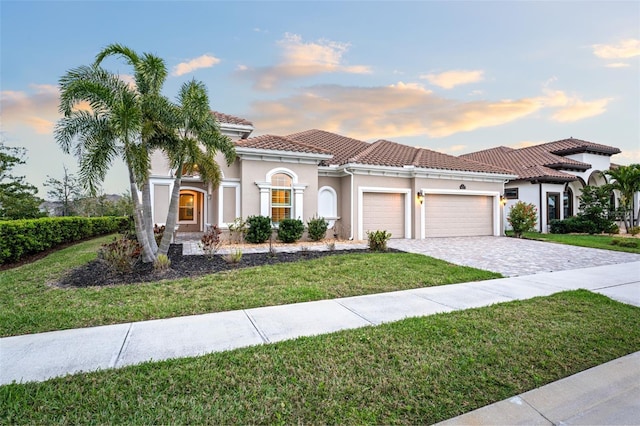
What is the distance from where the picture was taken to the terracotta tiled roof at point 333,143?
16206mm

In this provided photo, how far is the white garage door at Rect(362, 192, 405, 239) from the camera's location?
15062mm

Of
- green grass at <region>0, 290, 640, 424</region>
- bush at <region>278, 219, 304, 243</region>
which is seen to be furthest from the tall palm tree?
green grass at <region>0, 290, 640, 424</region>

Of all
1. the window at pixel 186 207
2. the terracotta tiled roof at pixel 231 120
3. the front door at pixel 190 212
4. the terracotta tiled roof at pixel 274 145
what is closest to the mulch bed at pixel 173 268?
the terracotta tiled roof at pixel 274 145

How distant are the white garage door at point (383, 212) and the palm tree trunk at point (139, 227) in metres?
9.46

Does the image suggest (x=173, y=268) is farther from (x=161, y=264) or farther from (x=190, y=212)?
(x=190, y=212)

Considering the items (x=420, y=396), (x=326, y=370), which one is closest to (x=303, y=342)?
(x=326, y=370)

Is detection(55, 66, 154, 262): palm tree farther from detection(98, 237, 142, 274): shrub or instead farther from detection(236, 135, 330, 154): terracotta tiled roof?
detection(236, 135, 330, 154): terracotta tiled roof

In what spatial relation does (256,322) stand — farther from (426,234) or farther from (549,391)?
(426,234)

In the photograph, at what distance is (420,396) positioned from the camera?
2752 mm

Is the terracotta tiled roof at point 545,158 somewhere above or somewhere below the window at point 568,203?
above

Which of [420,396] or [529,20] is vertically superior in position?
[529,20]

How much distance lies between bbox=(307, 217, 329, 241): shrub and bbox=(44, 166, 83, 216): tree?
69.4 feet

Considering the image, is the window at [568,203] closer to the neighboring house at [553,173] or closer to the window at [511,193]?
the neighboring house at [553,173]

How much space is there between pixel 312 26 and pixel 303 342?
12.4 m
